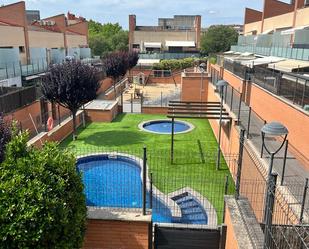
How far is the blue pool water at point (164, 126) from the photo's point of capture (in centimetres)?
2383

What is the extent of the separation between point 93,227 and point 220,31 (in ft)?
244

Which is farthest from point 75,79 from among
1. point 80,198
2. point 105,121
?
point 80,198

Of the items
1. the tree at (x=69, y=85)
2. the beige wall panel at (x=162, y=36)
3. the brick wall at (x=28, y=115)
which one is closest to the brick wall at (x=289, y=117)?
the tree at (x=69, y=85)

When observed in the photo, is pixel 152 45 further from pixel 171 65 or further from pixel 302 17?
pixel 302 17

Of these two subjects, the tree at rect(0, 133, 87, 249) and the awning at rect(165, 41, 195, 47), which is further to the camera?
the awning at rect(165, 41, 195, 47)

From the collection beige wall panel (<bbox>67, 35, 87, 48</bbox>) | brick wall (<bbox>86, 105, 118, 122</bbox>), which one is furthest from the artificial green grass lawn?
beige wall panel (<bbox>67, 35, 87, 48</bbox>)

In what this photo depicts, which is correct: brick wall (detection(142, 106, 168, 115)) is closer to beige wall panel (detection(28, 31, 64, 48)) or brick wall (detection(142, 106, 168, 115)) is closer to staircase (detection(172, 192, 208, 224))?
staircase (detection(172, 192, 208, 224))

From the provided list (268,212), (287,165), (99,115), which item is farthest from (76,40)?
(268,212)

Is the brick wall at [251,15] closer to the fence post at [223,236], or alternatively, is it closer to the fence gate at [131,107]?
the fence gate at [131,107]

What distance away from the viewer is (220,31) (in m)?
75.9

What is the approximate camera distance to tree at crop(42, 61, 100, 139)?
18812 millimetres

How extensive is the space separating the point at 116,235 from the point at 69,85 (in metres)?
12.6

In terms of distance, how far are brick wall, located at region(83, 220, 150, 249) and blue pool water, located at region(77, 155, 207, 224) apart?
2565 mm

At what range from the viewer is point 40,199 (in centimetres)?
524
